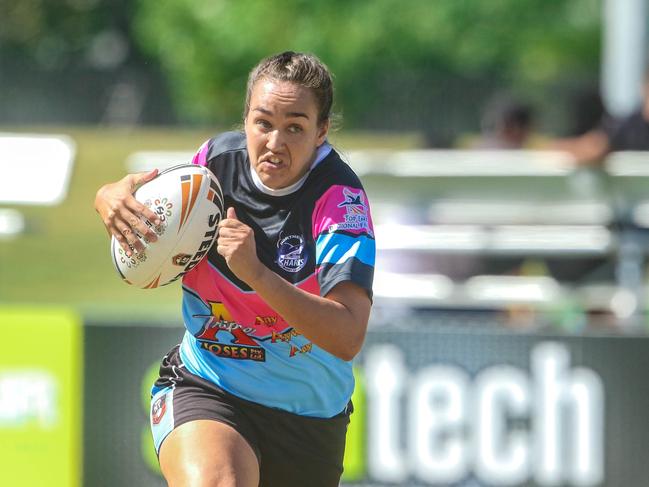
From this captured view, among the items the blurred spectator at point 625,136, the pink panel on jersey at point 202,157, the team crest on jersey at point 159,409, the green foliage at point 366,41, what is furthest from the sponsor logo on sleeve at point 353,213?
the green foliage at point 366,41

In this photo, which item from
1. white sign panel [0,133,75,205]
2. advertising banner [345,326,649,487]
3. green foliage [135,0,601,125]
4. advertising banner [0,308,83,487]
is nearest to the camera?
advertising banner [345,326,649,487]

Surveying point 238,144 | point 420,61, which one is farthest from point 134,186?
point 420,61

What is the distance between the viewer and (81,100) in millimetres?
37938

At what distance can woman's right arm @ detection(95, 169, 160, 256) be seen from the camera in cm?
402

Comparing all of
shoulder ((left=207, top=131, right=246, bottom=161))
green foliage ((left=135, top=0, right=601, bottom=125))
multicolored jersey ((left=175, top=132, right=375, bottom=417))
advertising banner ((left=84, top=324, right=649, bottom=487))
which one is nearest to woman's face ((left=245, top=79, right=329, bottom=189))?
multicolored jersey ((left=175, top=132, right=375, bottom=417))

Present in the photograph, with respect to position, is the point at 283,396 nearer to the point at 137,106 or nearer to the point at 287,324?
the point at 287,324

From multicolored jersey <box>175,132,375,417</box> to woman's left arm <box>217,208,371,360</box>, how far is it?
130 millimetres

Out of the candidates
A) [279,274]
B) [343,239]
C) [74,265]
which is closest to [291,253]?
[279,274]

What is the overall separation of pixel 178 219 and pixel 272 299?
49 cm

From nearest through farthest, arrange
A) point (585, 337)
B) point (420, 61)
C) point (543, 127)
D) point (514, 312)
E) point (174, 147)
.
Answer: point (585, 337) → point (514, 312) → point (174, 147) → point (543, 127) → point (420, 61)

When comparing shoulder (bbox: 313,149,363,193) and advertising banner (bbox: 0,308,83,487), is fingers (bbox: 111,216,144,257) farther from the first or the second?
advertising banner (bbox: 0,308,83,487)

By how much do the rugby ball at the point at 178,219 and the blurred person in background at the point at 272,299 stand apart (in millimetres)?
50

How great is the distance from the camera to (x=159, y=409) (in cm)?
426

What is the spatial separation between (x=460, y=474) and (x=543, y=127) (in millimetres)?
27170
